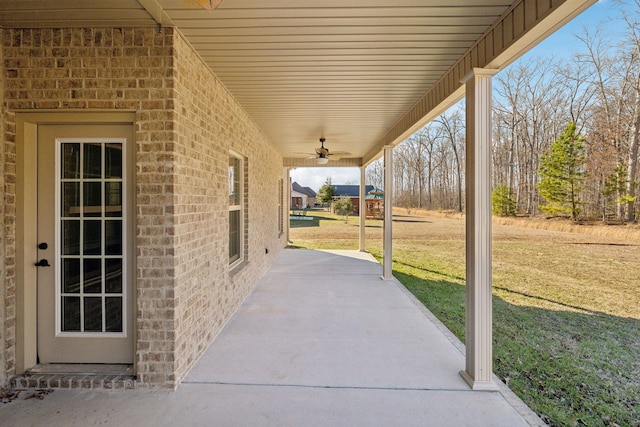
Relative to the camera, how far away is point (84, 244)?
9.38ft

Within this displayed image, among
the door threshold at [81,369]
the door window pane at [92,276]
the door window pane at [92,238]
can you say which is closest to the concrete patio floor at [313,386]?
the door threshold at [81,369]

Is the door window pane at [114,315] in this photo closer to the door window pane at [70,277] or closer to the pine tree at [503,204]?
the door window pane at [70,277]

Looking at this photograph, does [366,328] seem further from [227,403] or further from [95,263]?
[95,263]

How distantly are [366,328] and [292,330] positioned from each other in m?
0.94

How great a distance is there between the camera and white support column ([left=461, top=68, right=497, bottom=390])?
2730 mm

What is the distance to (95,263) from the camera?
9.39 feet

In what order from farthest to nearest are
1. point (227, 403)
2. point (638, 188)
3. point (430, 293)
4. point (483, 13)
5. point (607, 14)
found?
point (638, 188)
point (607, 14)
point (430, 293)
point (227, 403)
point (483, 13)

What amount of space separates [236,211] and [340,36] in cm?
347

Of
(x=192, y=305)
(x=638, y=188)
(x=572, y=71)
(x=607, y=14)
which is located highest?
(x=572, y=71)

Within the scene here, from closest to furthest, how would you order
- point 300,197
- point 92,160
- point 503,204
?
point 92,160 → point 503,204 → point 300,197

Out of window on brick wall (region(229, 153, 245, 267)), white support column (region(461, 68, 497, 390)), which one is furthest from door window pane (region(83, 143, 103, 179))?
white support column (region(461, 68, 497, 390))

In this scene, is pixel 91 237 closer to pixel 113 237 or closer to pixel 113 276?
pixel 113 237

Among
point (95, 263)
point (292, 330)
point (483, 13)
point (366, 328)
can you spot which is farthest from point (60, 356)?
point (483, 13)

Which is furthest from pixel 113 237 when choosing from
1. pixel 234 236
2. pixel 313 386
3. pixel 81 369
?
pixel 234 236
